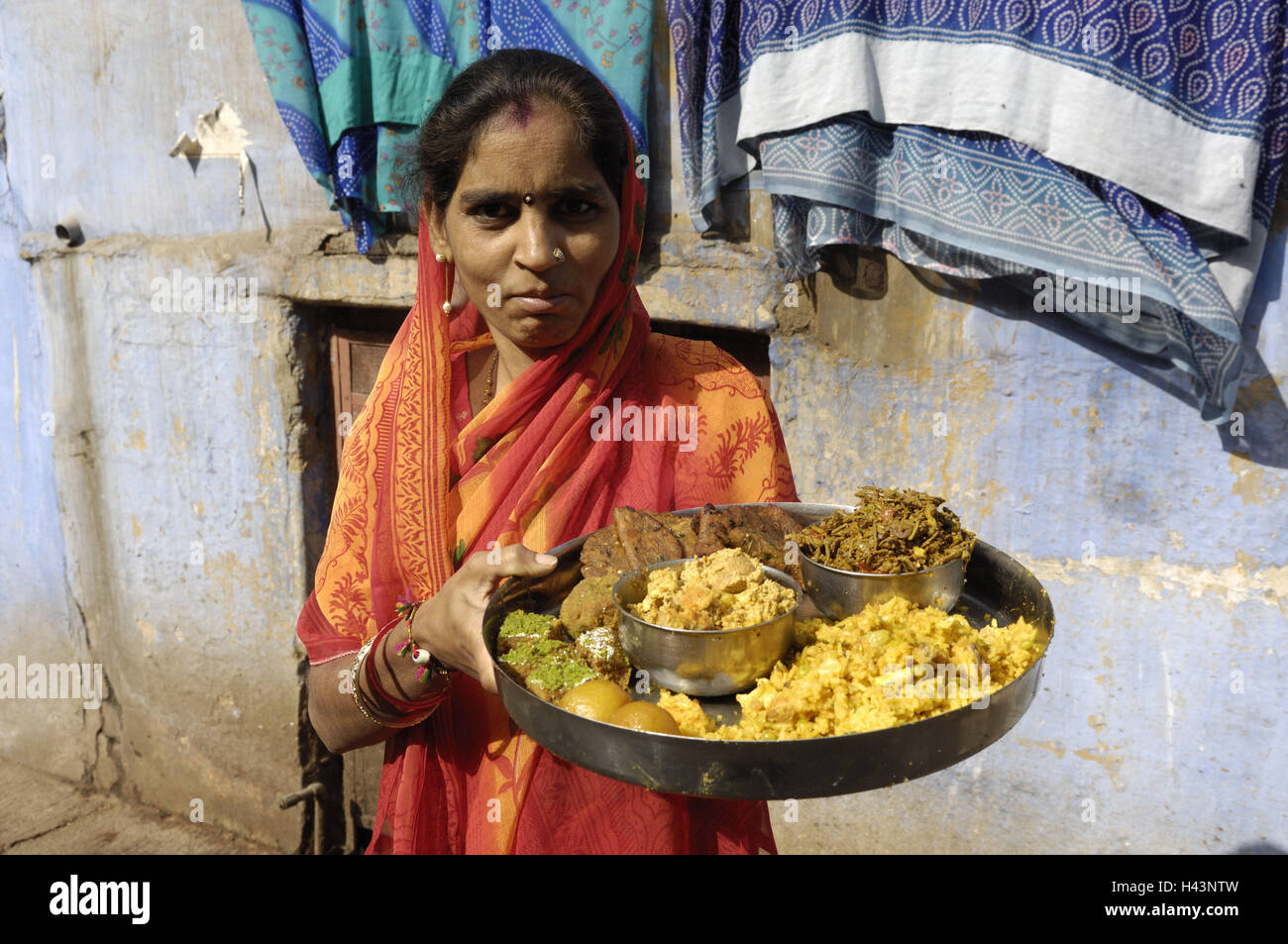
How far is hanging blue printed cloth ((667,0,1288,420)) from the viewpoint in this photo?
8.47 ft

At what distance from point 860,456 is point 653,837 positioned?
181 centimetres

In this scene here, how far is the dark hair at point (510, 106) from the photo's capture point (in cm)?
207

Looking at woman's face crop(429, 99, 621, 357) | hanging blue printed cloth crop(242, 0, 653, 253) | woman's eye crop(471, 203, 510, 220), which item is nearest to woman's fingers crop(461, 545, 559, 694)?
woman's face crop(429, 99, 621, 357)

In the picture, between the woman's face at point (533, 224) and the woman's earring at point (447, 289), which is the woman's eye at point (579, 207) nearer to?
the woman's face at point (533, 224)

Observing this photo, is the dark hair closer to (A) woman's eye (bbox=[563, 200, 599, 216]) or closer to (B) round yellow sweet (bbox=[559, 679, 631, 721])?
(A) woman's eye (bbox=[563, 200, 599, 216])

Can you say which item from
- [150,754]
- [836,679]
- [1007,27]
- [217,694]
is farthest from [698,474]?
[150,754]

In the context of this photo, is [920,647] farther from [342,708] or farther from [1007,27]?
[1007,27]

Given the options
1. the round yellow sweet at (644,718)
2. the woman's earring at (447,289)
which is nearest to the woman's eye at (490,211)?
the woman's earring at (447,289)

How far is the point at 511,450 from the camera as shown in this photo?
7.48 feet

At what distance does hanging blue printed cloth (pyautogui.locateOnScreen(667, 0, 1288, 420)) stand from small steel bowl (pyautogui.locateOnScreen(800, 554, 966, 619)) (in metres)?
1.44

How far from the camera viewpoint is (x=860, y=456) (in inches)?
136

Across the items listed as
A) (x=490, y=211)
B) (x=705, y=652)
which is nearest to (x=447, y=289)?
(x=490, y=211)

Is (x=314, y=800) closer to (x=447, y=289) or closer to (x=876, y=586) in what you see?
(x=447, y=289)

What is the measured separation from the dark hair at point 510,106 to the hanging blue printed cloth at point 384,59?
1.25 meters
